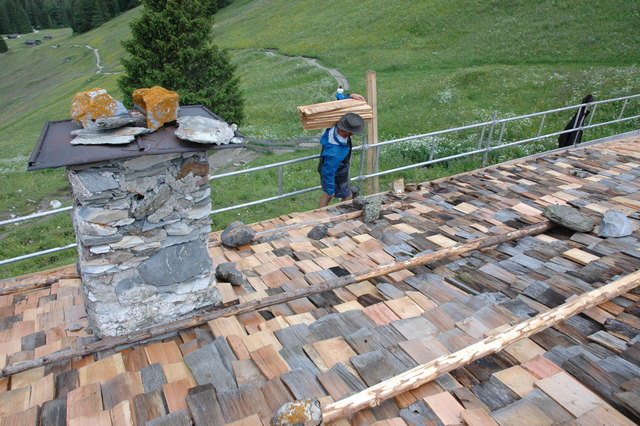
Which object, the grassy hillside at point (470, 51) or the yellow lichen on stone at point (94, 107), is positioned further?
the grassy hillside at point (470, 51)

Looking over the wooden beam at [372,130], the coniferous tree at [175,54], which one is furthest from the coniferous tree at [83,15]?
the wooden beam at [372,130]

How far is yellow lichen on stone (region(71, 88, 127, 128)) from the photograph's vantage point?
10.9 feet

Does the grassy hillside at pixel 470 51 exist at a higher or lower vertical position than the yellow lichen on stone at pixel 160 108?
lower

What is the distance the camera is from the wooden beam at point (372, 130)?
22.8ft

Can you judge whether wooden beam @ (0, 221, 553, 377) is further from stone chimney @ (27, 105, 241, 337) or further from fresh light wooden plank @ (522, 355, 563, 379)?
fresh light wooden plank @ (522, 355, 563, 379)

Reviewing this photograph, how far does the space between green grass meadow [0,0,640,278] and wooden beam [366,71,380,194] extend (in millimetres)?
3157

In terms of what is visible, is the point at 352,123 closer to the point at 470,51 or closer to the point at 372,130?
the point at 372,130

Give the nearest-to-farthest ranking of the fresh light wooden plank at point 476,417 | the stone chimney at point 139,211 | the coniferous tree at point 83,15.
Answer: the fresh light wooden plank at point 476,417, the stone chimney at point 139,211, the coniferous tree at point 83,15

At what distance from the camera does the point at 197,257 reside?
3893 millimetres

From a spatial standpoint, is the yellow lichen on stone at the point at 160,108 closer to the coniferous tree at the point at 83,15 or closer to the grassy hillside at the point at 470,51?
the grassy hillside at the point at 470,51

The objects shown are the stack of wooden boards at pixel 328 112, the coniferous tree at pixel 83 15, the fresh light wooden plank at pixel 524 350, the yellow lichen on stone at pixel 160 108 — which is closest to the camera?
the yellow lichen on stone at pixel 160 108

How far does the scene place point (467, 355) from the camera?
3307 mm

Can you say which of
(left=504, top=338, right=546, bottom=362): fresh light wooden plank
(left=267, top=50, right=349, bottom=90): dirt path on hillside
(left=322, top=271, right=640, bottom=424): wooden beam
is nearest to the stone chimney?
(left=322, top=271, right=640, bottom=424): wooden beam

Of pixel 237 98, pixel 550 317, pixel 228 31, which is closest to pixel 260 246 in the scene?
pixel 550 317
